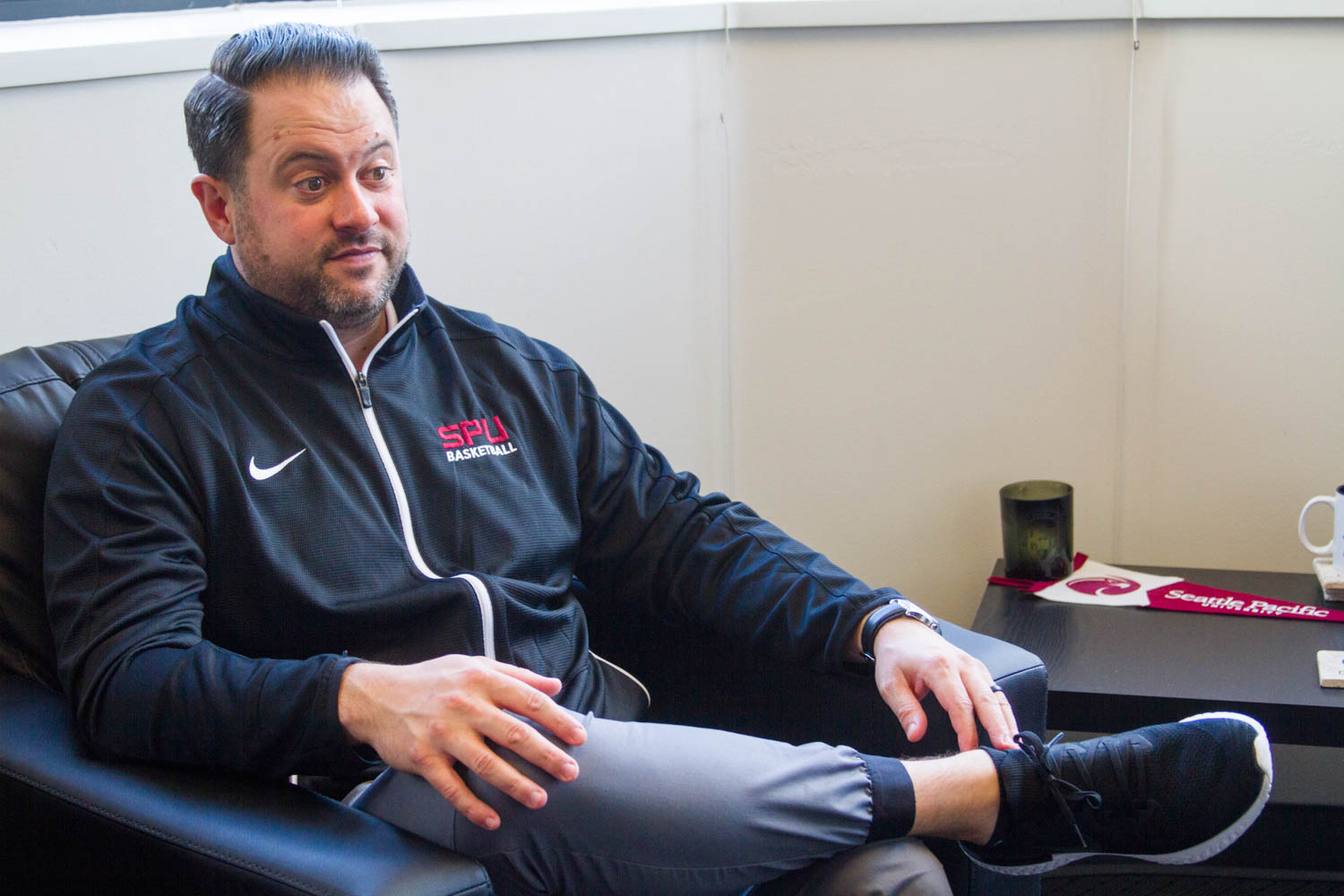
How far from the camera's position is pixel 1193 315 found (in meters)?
1.99

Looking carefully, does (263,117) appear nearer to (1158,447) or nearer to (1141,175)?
(1141,175)

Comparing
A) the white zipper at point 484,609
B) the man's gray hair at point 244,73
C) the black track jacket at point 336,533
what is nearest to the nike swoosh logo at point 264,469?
the black track jacket at point 336,533

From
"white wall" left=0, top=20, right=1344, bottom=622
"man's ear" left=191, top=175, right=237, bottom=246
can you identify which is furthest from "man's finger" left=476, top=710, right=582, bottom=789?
"white wall" left=0, top=20, right=1344, bottom=622

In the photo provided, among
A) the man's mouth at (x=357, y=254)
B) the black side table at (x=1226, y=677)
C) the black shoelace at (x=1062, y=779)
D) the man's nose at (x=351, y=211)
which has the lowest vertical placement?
the black side table at (x=1226, y=677)

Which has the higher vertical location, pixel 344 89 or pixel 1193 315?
pixel 344 89

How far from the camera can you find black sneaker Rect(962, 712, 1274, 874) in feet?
3.74

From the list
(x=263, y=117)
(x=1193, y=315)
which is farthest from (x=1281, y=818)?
(x=263, y=117)

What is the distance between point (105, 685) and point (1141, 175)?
165 cm

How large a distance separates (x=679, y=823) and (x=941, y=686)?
32 centimetres

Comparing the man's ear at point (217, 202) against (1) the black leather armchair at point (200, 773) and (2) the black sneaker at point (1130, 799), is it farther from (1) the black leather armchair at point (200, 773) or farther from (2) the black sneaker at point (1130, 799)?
(2) the black sneaker at point (1130, 799)

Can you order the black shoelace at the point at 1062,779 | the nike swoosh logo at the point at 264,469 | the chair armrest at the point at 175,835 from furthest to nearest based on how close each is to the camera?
the nike swoosh logo at the point at 264,469 < the black shoelace at the point at 1062,779 < the chair armrest at the point at 175,835

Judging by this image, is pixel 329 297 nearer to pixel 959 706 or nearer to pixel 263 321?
pixel 263 321

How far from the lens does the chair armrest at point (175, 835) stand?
2.87 ft

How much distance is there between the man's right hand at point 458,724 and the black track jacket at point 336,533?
0.10 feet
